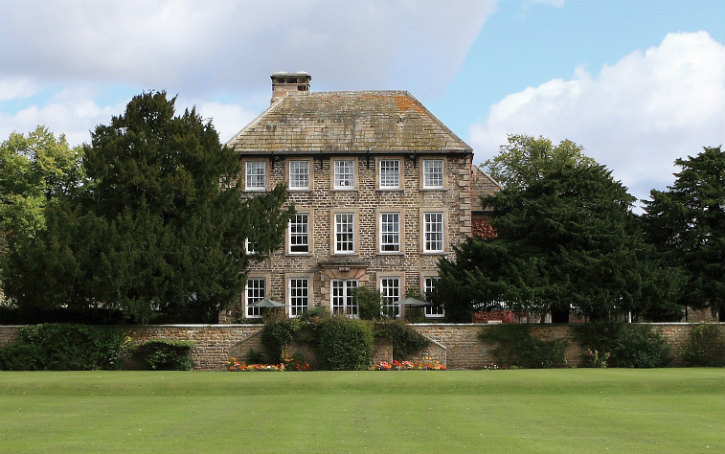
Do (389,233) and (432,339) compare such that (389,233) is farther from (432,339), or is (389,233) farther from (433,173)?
(432,339)

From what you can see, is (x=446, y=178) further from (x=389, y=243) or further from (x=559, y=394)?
(x=559, y=394)

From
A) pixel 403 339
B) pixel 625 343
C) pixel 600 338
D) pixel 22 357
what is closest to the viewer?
pixel 22 357

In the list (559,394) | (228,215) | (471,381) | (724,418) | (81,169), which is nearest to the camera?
(724,418)

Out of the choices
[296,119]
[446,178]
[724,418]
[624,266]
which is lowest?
[724,418]

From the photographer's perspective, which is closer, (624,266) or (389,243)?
(624,266)

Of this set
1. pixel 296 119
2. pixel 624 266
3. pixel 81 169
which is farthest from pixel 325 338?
pixel 81 169

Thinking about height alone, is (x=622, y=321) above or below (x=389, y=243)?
below

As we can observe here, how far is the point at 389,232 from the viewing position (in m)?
42.1

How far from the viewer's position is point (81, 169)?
2010 inches

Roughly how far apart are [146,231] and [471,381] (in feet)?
45.0

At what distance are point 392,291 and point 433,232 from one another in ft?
10.6

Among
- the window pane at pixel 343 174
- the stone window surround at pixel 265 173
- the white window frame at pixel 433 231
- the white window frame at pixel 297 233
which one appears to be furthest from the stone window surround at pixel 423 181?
the stone window surround at pixel 265 173

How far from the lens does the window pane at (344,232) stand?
42.1m

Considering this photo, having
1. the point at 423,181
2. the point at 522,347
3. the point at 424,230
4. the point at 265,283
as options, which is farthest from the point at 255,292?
the point at 522,347
